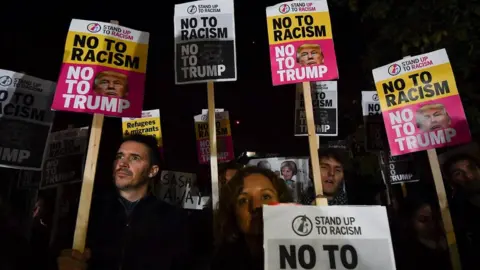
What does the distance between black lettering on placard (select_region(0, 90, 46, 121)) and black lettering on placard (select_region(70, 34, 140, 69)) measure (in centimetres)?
128

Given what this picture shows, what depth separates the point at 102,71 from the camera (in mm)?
3404

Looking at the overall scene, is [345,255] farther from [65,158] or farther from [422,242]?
[65,158]

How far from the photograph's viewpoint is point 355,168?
7336mm

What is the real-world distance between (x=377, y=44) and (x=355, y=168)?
2.54 metres

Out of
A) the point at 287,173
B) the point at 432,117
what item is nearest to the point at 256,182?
the point at 432,117

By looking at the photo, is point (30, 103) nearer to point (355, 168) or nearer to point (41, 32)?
point (355, 168)

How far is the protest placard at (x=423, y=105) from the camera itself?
12.6 feet

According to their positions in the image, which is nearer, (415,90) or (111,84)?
(111,84)

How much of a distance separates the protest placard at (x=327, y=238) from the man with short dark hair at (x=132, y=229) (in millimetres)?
899

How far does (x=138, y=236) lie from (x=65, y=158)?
10.9 ft

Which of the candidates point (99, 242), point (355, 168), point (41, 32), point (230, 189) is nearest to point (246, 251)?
point (230, 189)

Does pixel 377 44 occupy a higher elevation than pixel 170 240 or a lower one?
higher

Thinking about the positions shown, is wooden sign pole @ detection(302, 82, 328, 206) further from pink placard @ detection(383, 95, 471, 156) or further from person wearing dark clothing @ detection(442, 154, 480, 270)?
person wearing dark clothing @ detection(442, 154, 480, 270)

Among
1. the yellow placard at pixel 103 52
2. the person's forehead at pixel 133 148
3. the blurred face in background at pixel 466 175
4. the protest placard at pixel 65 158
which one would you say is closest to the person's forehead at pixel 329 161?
the blurred face in background at pixel 466 175
